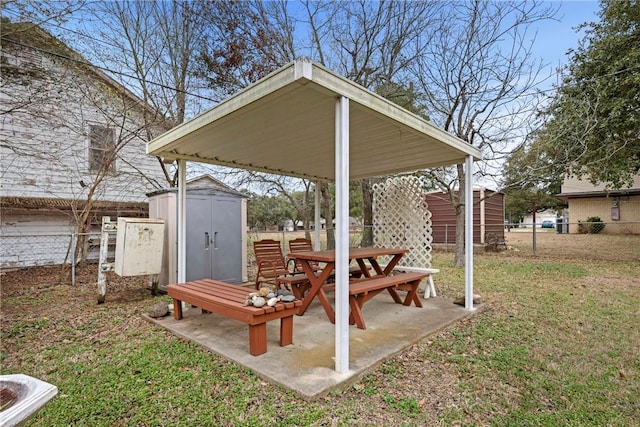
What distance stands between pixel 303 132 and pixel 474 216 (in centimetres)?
Answer: 1052

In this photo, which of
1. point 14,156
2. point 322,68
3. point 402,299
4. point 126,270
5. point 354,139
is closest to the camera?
point 322,68

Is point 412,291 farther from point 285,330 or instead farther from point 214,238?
point 214,238

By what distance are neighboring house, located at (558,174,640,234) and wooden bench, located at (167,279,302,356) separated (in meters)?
17.5

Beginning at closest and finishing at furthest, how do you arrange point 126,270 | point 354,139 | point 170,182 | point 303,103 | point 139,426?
point 139,426 < point 303,103 < point 354,139 < point 126,270 < point 170,182

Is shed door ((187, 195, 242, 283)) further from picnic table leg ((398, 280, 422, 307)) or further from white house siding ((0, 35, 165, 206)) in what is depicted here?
picnic table leg ((398, 280, 422, 307))

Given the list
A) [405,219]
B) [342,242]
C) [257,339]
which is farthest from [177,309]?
[405,219]

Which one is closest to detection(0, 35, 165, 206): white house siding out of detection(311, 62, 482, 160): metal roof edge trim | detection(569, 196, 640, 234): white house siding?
detection(311, 62, 482, 160): metal roof edge trim

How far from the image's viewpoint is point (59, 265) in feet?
24.9

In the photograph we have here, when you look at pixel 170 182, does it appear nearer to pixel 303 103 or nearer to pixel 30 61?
pixel 30 61

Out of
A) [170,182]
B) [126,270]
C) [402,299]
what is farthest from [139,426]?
[170,182]

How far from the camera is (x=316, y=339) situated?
10.4 ft

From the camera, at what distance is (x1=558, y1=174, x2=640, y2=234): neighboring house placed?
51.7ft

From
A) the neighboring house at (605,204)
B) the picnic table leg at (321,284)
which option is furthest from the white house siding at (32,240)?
the neighboring house at (605,204)

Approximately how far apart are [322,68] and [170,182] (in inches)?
269
